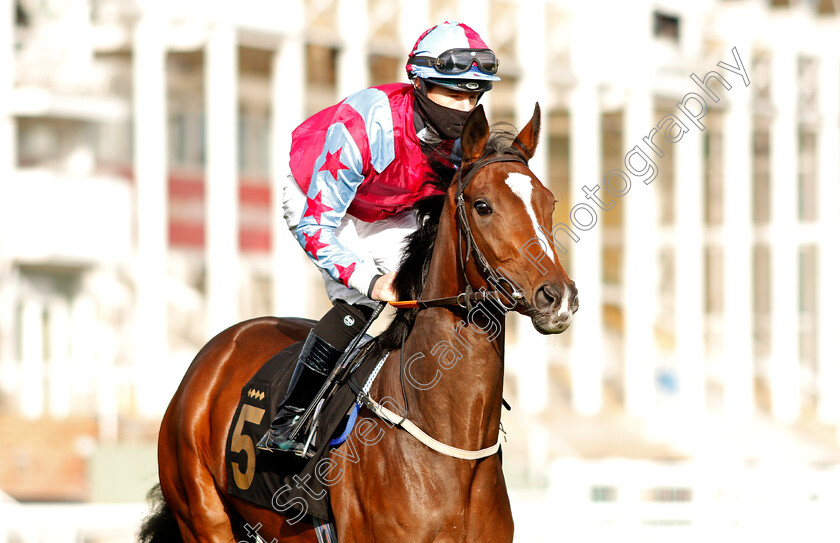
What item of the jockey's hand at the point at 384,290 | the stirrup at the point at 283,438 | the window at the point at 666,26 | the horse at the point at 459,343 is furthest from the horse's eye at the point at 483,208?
the window at the point at 666,26

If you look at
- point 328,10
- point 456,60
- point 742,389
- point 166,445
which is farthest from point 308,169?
point 742,389

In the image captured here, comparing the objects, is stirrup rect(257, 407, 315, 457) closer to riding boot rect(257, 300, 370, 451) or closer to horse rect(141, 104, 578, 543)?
riding boot rect(257, 300, 370, 451)

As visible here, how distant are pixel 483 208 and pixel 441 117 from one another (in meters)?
0.52

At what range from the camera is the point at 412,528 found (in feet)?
9.98

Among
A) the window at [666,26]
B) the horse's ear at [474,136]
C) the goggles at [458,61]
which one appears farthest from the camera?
the window at [666,26]

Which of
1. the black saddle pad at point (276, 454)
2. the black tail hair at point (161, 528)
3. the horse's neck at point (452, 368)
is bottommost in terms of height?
the black tail hair at point (161, 528)

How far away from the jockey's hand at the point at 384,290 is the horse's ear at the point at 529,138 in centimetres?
53

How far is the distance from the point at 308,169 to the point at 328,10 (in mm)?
10458

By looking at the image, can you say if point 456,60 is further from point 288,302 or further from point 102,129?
point 102,129

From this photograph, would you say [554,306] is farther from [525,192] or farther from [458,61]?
[458,61]

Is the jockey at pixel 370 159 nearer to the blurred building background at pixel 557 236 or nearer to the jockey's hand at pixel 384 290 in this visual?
the jockey's hand at pixel 384 290

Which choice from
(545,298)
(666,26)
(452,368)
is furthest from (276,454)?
(666,26)

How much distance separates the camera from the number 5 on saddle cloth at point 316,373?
3.40 metres

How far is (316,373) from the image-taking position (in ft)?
11.4
